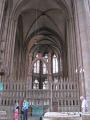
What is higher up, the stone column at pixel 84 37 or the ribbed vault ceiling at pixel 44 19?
the ribbed vault ceiling at pixel 44 19

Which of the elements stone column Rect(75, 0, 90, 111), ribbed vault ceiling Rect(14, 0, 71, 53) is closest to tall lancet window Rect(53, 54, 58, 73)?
ribbed vault ceiling Rect(14, 0, 71, 53)

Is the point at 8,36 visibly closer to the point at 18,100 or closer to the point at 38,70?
the point at 18,100

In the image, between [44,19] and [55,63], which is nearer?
[44,19]

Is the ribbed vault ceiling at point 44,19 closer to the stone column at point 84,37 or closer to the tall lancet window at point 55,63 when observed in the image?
the tall lancet window at point 55,63

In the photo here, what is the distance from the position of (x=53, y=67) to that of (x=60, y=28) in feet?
33.5

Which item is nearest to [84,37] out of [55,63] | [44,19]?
[44,19]

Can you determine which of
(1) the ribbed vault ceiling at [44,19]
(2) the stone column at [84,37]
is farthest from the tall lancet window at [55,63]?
(2) the stone column at [84,37]

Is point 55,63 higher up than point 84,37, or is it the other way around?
point 84,37

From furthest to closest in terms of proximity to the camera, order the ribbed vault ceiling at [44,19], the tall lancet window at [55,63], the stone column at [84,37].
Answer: the tall lancet window at [55,63] → the ribbed vault ceiling at [44,19] → the stone column at [84,37]

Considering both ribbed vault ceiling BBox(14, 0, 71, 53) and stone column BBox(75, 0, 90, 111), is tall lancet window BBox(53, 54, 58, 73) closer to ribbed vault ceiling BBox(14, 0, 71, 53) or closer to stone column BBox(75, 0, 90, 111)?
ribbed vault ceiling BBox(14, 0, 71, 53)

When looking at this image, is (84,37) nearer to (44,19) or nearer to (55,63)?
(44,19)

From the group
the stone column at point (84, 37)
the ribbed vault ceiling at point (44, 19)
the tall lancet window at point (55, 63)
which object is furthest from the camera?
the tall lancet window at point (55, 63)

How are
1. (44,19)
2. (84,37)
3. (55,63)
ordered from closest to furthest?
(84,37)
(44,19)
(55,63)

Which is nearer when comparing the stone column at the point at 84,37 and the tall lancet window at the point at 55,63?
the stone column at the point at 84,37
